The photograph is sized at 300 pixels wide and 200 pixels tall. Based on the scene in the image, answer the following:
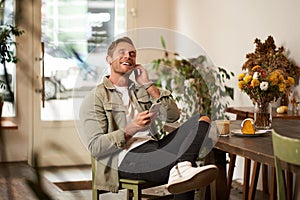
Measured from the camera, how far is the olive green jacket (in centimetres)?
334

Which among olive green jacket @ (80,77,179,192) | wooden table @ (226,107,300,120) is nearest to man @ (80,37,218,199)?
olive green jacket @ (80,77,179,192)

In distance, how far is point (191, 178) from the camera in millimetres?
2896

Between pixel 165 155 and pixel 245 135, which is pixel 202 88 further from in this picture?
pixel 245 135

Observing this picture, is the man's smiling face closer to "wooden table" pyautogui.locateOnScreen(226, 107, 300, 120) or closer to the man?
the man

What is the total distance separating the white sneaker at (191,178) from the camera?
2883mm

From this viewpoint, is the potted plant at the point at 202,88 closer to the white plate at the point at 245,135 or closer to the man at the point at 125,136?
the man at the point at 125,136

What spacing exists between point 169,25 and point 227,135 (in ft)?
12.7

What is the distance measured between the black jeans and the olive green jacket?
78 mm

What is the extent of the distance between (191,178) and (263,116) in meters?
0.72

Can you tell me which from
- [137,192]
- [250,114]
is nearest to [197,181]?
[137,192]

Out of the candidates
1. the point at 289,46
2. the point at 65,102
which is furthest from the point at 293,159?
the point at 65,102

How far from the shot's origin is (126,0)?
6727mm

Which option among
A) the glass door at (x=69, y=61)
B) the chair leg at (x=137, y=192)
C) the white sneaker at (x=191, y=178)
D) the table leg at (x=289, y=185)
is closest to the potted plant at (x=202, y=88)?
the table leg at (x=289, y=185)

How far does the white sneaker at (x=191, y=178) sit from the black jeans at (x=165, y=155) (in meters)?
0.37
